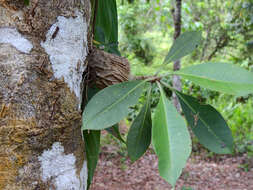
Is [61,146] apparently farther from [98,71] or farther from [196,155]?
[196,155]

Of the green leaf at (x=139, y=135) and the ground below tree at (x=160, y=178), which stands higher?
the green leaf at (x=139, y=135)

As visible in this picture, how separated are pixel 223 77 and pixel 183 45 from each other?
0.51 feet

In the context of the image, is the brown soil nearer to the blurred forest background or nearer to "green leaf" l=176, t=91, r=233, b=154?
the blurred forest background

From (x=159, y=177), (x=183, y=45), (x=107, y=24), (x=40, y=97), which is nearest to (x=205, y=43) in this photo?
(x=159, y=177)

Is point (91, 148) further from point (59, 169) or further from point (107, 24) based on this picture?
point (107, 24)

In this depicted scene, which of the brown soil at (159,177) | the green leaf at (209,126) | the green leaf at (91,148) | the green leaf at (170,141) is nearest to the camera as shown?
the green leaf at (170,141)

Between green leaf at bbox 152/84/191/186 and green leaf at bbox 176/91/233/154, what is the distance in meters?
0.09

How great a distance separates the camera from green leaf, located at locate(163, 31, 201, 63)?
21.8 inches

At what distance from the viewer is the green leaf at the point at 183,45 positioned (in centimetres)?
55

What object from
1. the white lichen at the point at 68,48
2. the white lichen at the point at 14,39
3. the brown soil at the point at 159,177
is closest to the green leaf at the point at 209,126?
the white lichen at the point at 68,48

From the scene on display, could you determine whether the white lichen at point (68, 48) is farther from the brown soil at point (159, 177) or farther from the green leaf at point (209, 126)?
the brown soil at point (159, 177)

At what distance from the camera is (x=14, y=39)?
0.43m

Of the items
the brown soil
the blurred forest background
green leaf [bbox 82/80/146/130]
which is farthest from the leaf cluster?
the blurred forest background

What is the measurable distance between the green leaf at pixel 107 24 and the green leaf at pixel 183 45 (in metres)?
0.25
